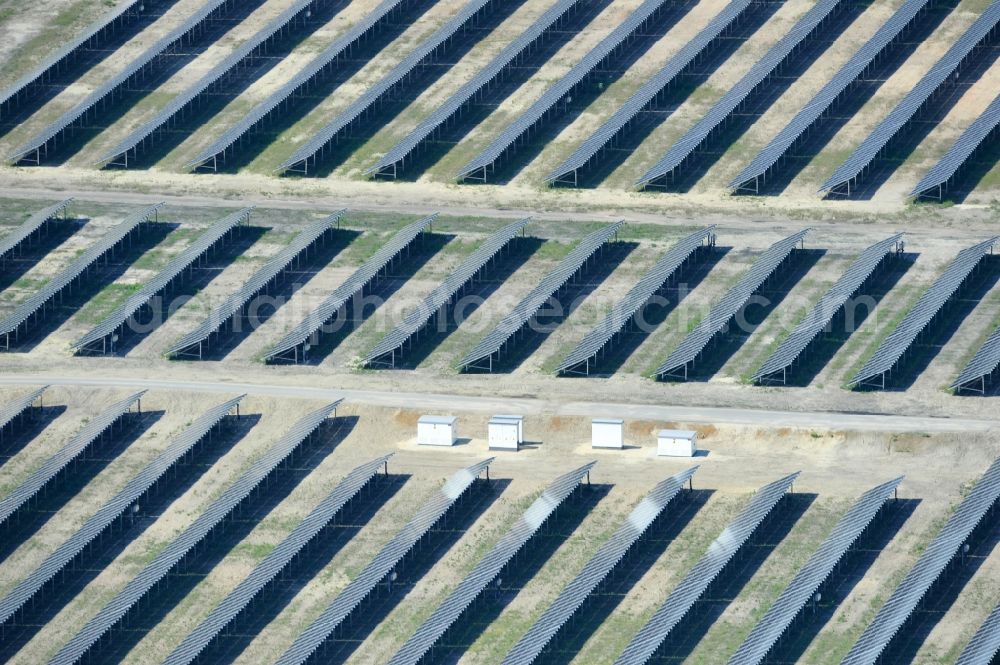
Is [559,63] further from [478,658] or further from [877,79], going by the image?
[478,658]

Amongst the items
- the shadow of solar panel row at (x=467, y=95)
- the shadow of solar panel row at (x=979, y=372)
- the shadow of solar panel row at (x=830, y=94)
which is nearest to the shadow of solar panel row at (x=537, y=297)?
the shadow of solar panel row at (x=830, y=94)

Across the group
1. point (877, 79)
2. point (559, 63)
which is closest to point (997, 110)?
point (877, 79)

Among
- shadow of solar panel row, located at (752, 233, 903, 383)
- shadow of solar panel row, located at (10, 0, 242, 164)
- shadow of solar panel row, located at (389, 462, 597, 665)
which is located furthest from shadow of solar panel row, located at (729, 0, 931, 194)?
→ shadow of solar panel row, located at (10, 0, 242, 164)

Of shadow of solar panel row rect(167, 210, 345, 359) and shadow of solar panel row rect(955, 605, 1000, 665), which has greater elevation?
shadow of solar panel row rect(167, 210, 345, 359)

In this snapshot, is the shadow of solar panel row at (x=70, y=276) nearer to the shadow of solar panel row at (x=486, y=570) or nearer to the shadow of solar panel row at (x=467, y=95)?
the shadow of solar panel row at (x=467, y=95)

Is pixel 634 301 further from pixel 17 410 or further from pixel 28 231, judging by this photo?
pixel 28 231

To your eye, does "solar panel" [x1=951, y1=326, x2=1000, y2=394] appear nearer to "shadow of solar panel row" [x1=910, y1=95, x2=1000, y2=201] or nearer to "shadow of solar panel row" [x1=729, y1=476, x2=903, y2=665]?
"shadow of solar panel row" [x1=729, y1=476, x2=903, y2=665]

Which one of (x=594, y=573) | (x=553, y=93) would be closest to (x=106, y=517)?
(x=594, y=573)
